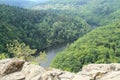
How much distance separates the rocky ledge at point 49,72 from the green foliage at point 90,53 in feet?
214

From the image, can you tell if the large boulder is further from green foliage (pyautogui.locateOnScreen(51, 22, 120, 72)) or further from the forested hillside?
the forested hillside

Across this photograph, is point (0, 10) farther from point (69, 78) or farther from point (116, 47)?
point (69, 78)

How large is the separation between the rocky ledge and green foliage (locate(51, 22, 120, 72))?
214ft

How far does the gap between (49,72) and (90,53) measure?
261 feet

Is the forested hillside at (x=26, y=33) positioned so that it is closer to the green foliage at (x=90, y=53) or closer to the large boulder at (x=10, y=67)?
the green foliage at (x=90, y=53)

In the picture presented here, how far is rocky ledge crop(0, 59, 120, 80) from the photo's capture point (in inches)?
1087

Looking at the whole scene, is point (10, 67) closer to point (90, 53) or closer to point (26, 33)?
point (90, 53)

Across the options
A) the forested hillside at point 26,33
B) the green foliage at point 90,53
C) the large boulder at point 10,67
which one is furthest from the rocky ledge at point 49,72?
the forested hillside at point 26,33

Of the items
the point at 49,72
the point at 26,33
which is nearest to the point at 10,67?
the point at 49,72

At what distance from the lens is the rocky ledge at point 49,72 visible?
27.6 m

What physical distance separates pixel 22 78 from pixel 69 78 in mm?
4920

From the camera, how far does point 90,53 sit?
10825 cm

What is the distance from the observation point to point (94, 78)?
90.1 feet

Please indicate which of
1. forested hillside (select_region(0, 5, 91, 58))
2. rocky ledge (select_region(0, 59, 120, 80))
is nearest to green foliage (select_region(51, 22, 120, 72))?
forested hillside (select_region(0, 5, 91, 58))
